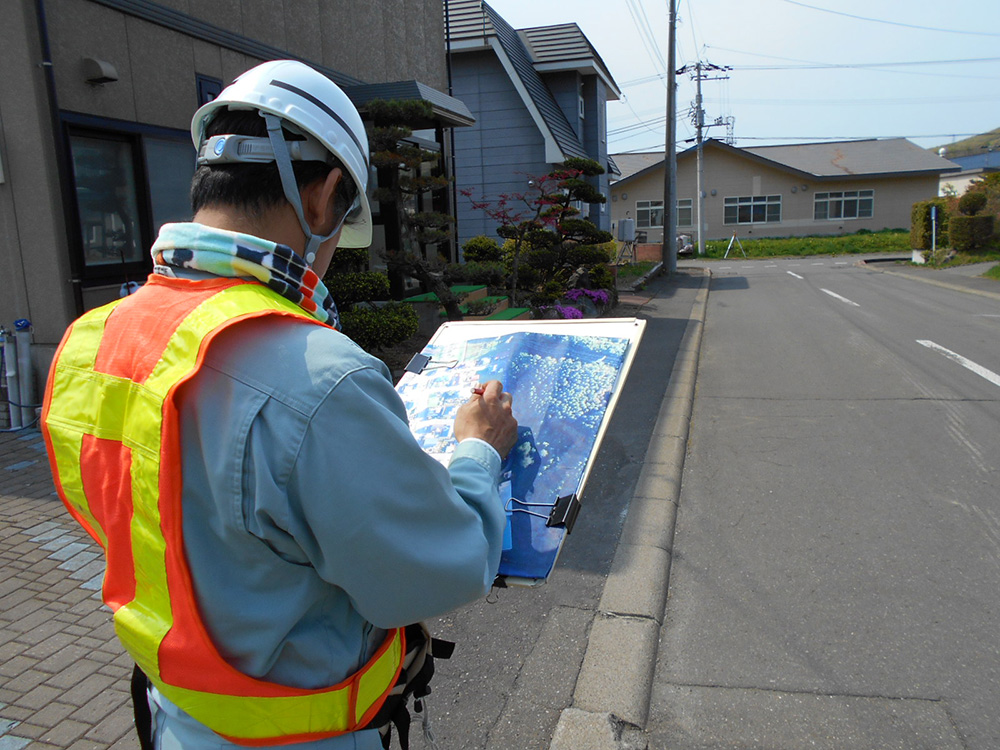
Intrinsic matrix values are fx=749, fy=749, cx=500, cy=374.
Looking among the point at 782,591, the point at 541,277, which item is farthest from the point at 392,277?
the point at 782,591

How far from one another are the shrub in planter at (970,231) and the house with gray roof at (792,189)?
18581 mm

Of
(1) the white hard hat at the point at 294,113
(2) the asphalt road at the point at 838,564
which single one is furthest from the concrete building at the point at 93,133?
(1) the white hard hat at the point at 294,113

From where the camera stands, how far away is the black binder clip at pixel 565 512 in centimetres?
185

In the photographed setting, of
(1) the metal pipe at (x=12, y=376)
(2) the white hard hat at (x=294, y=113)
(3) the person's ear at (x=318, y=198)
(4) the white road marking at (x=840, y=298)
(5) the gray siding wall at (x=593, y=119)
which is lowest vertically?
(4) the white road marking at (x=840, y=298)

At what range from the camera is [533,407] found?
2.11 meters

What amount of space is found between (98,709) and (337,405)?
2.69 m

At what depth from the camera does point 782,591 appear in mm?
4008

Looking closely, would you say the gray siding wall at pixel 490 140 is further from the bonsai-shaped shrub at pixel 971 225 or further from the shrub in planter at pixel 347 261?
the bonsai-shaped shrub at pixel 971 225

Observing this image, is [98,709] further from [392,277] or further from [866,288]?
[866,288]

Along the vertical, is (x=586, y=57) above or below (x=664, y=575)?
above

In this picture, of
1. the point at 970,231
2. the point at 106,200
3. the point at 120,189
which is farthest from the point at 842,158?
the point at 106,200

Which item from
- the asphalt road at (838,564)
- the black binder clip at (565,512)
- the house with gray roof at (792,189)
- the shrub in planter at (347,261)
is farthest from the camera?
the house with gray roof at (792,189)

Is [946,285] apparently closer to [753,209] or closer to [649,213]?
[753,209]

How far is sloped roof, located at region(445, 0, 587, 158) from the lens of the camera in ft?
64.5
